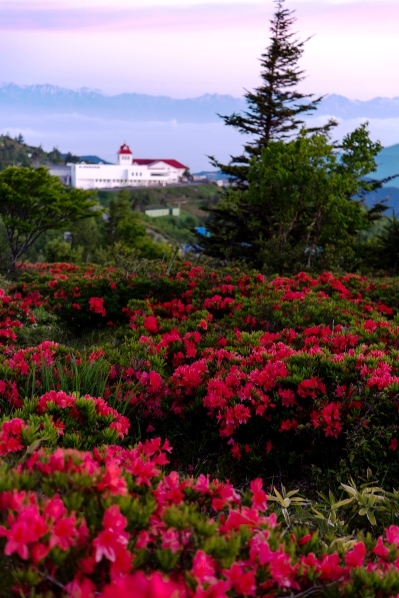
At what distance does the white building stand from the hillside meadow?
102m

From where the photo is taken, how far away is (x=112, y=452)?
2.57 m

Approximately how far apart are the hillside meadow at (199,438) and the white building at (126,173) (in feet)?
333

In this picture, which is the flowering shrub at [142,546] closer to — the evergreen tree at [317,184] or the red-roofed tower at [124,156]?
the evergreen tree at [317,184]

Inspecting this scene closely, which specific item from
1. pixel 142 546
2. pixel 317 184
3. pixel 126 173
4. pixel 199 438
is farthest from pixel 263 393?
pixel 126 173

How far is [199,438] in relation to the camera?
423 centimetres

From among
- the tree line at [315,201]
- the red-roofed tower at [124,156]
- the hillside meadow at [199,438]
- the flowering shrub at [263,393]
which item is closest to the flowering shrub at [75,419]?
the hillside meadow at [199,438]

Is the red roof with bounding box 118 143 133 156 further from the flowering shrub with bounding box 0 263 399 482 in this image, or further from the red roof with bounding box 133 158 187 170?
the flowering shrub with bounding box 0 263 399 482

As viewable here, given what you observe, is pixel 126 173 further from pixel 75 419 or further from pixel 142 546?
pixel 142 546

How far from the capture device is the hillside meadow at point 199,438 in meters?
1.66

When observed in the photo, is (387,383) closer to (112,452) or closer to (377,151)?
(112,452)

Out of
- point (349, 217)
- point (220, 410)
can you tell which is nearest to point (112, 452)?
point (220, 410)

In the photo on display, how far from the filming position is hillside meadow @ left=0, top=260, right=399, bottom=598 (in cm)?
166

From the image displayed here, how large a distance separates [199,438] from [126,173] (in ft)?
368

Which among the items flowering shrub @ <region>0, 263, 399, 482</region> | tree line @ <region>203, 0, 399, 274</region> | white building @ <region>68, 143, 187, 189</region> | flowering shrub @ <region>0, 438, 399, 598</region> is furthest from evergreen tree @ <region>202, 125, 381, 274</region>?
white building @ <region>68, 143, 187, 189</region>
